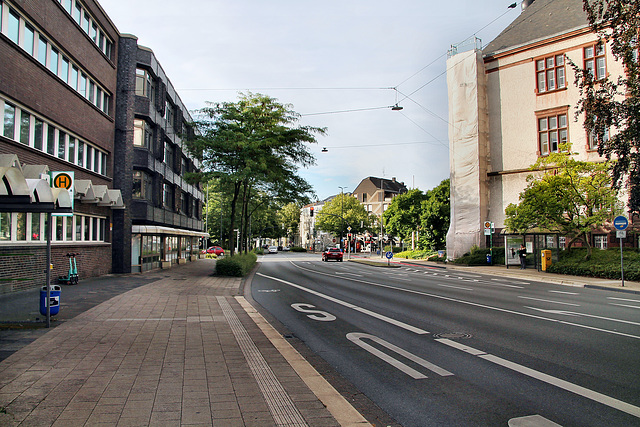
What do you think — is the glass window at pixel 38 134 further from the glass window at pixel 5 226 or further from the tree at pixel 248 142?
the tree at pixel 248 142

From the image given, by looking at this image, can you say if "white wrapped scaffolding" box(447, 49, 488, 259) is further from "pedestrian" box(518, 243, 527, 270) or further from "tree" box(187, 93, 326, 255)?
"tree" box(187, 93, 326, 255)

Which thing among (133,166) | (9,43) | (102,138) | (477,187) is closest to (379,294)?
(9,43)

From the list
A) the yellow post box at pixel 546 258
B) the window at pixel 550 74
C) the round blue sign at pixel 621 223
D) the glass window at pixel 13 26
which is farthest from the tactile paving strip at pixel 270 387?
the window at pixel 550 74

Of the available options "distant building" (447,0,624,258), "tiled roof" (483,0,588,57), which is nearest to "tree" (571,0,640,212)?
"distant building" (447,0,624,258)

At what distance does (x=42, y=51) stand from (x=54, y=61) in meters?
0.98

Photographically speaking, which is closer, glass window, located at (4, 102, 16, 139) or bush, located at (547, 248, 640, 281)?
glass window, located at (4, 102, 16, 139)

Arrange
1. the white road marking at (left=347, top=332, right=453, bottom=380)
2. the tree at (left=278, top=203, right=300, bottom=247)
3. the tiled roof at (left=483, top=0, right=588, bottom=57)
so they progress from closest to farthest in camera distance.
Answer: the white road marking at (left=347, top=332, right=453, bottom=380)
the tiled roof at (left=483, top=0, right=588, bottom=57)
the tree at (left=278, top=203, right=300, bottom=247)

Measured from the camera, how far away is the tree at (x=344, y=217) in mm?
86125

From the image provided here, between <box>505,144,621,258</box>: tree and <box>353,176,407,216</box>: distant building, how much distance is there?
238 feet

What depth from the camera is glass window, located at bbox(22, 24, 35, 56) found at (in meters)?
14.8

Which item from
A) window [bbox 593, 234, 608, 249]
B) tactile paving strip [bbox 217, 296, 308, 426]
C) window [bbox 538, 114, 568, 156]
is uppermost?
window [bbox 538, 114, 568, 156]

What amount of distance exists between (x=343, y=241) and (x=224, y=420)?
8339 cm

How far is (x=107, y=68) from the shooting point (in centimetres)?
2228

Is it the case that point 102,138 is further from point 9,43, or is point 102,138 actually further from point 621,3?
point 621,3
